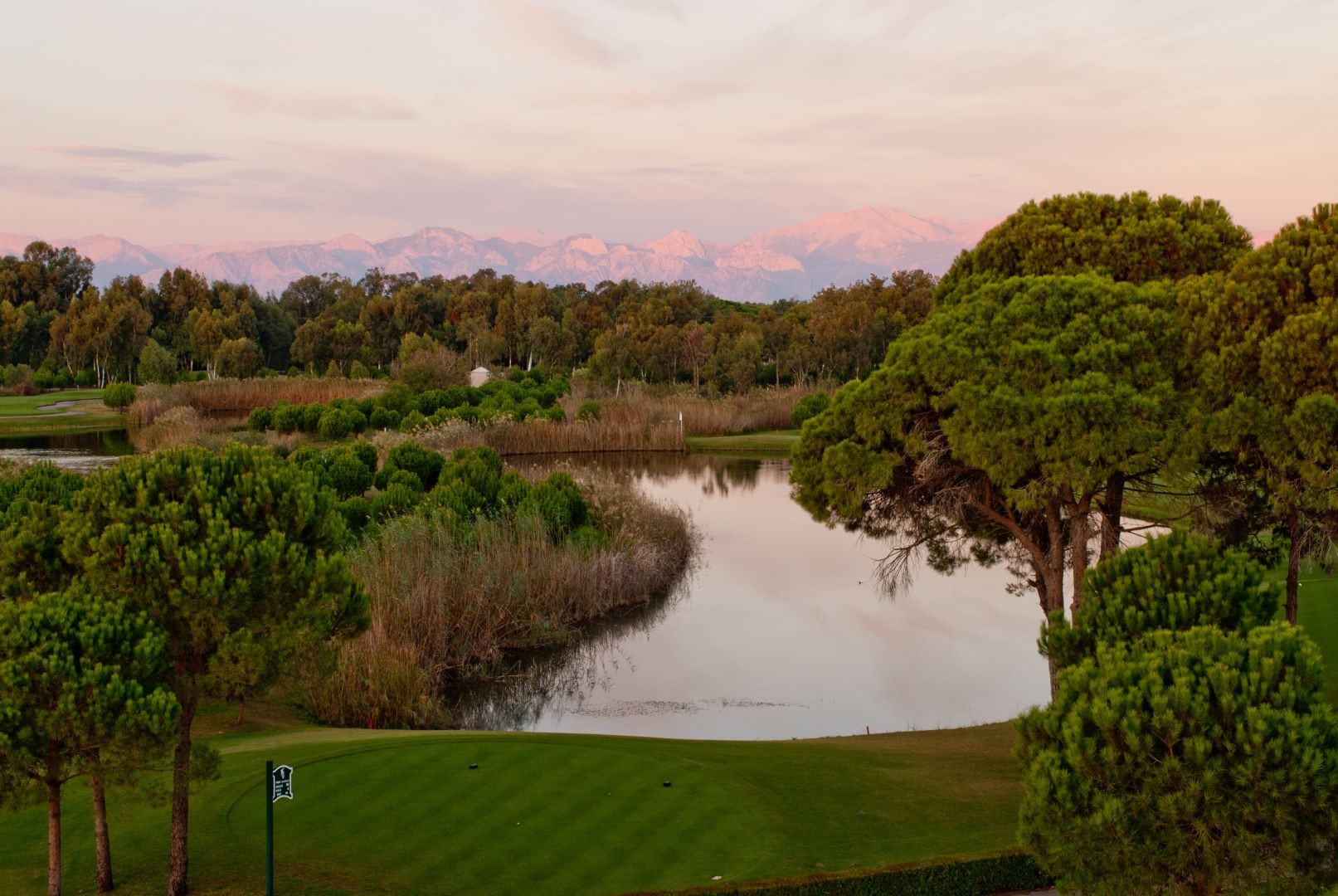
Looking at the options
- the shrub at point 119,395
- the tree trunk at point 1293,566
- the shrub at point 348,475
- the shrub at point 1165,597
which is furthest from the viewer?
the shrub at point 119,395

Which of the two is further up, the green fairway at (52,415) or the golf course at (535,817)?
the green fairway at (52,415)

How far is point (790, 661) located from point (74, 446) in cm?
3423

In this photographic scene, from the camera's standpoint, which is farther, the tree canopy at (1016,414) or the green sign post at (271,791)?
the tree canopy at (1016,414)

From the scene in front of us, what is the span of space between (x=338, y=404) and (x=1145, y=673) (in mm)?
39574

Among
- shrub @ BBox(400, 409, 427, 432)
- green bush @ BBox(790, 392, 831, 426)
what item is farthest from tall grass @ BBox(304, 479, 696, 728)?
green bush @ BBox(790, 392, 831, 426)

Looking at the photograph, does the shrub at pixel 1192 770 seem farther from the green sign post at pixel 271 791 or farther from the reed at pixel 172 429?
the reed at pixel 172 429

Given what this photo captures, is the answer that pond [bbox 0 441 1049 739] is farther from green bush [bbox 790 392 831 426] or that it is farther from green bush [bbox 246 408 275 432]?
green bush [bbox 246 408 275 432]

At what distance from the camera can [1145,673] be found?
588 cm

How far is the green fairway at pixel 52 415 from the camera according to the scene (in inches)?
1861

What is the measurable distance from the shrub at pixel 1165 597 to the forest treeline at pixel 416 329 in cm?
4692

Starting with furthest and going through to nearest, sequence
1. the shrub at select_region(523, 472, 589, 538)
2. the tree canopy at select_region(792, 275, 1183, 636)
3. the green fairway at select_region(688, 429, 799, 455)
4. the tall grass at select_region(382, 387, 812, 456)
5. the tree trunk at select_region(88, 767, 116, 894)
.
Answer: the green fairway at select_region(688, 429, 799, 455) < the tall grass at select_region(382, 387, 812, 456) < the shrub at select_region(523, 472, 589, 538) < the tree canopy at select_region(792, 275, 1183, 636) < the tree trunk at select_region(88, 767, 116, 894)

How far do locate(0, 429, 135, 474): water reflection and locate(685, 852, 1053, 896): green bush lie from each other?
29.7 metres

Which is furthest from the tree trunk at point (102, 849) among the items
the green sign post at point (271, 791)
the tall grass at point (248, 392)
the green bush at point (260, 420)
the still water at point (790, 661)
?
the tall grass at point (248, 392)

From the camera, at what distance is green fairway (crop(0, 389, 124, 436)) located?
Answer: 4728 cm
